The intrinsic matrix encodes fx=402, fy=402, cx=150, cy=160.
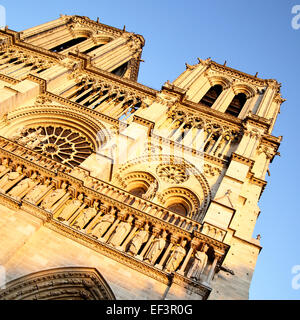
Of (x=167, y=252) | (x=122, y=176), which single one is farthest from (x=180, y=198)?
(x=167, y=252)

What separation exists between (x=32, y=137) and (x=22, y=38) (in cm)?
948

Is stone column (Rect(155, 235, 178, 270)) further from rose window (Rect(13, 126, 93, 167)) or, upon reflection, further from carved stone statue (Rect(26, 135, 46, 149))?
carved stone statue (Rect(26, 135, 46, 149))

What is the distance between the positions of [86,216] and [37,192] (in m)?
1.69

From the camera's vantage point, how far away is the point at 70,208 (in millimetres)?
12070

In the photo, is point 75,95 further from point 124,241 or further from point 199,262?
point 199,262

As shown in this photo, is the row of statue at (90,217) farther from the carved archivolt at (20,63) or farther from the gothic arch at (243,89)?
the gothic arch at (243,89)

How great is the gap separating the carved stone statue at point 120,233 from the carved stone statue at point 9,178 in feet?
11.8

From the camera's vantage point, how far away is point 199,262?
36.0 ft

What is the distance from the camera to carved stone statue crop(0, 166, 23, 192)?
12202 mm

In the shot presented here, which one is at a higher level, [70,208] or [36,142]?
[36,142]

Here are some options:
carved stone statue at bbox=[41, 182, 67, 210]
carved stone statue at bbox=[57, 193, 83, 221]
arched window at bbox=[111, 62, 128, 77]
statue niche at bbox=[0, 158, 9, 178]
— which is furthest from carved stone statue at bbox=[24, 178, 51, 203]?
arched window at bbox=[111, 62, 128, 77]

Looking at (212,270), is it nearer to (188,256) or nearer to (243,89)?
(188,256)

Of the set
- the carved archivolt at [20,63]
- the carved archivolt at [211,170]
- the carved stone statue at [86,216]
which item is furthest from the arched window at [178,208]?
the carved archivolt at [20,63]
